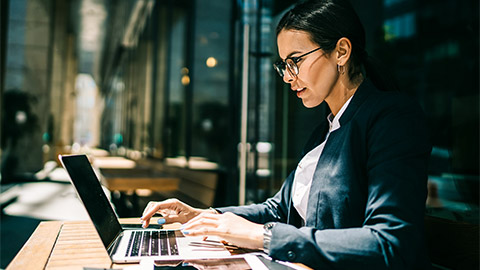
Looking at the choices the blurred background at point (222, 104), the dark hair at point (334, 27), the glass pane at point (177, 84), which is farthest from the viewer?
the glass pane at point (177, 84)

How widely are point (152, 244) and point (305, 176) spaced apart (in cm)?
56

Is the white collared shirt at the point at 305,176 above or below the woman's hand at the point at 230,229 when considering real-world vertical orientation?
above

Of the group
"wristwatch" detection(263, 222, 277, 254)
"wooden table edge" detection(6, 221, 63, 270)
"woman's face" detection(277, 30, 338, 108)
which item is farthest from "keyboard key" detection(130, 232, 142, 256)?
"woman's face" detection(277, 30, 338, 108)

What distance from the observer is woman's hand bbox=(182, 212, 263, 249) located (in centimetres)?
101

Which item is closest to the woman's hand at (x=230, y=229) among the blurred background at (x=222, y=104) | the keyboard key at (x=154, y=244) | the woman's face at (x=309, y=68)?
the keyboard key at (x=154, y=244)

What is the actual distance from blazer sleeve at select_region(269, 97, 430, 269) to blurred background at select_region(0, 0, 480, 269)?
42 cm

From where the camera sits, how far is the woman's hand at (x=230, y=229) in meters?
1.01

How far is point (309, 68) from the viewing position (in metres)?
1.27

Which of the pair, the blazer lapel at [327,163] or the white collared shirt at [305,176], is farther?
the white collared shirt at [305,176]

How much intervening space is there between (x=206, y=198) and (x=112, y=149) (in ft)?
50.4

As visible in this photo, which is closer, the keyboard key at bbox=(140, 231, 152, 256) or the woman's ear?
the keyboard key at bbox=(140, 231, 152, 256)

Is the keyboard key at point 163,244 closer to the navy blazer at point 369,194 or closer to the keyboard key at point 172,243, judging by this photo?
the keyboard key at point 172,243

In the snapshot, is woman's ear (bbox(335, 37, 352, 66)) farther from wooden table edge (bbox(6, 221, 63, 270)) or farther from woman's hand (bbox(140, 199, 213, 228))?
wooden table edge (bbox(6, 221, 63, 270))

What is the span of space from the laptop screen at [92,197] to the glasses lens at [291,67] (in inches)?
29.0
